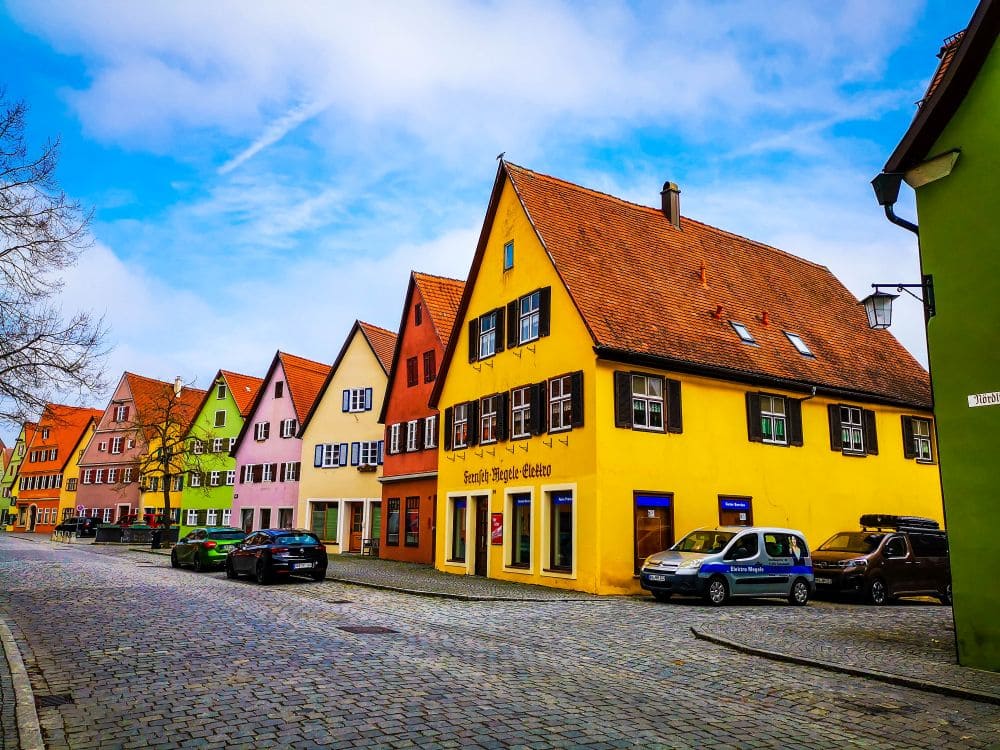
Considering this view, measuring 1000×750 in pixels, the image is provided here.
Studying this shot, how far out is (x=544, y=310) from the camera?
967 inches

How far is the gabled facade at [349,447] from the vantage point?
40.6 meters

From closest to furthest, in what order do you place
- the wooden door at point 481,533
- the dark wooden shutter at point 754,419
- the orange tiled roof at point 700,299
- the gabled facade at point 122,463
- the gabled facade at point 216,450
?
the orange tiled roof at point 700,299, the dark wooden shutter at point 754,419, the wooden door at point 481,533, the gabled facade at point 216,450, the gabled facade at point 122,463

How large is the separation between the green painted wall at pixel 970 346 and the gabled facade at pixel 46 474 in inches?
3119

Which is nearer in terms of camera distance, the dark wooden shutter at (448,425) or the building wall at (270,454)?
the dark wooden shutter at (448,425)

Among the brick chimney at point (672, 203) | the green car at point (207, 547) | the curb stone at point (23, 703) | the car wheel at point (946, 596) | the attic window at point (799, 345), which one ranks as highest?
the brick chimney at point (672, 203)

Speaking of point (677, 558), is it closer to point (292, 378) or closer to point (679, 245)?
point (679, 245)

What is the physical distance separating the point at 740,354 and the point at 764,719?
18.7 meters

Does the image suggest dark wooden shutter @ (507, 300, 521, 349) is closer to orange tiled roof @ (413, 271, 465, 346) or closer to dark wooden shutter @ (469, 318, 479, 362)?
dark wooden shutter @ (469, 318, 479, 362)

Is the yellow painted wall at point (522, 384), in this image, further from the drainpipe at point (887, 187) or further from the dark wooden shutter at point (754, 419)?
the drainpipe at point (887, 187)

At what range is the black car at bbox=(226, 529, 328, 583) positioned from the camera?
22891mm

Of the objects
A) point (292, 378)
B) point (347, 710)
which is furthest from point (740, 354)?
point (292, 378)

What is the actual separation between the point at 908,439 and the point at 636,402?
508 inches

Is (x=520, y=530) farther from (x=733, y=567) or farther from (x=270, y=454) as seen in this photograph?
(x=270, y=454)

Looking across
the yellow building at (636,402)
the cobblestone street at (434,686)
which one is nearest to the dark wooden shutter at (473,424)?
the yellow building at (636,402)
